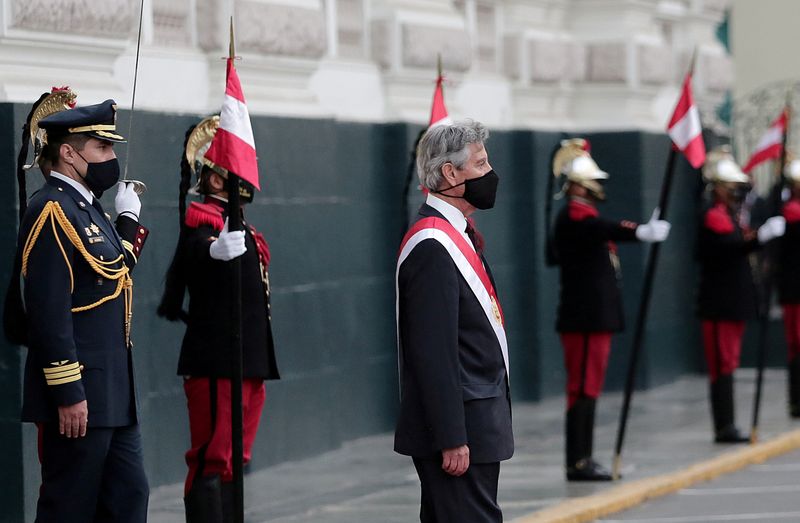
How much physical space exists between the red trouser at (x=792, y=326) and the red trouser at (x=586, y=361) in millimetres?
3677

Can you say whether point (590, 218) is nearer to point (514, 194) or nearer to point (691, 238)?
point (514, 194)

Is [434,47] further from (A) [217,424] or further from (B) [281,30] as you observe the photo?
(A) [217,424]

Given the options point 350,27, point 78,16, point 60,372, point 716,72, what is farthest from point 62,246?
point 716,72

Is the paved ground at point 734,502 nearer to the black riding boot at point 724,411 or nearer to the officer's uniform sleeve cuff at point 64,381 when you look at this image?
the black riding boot at point 724,411

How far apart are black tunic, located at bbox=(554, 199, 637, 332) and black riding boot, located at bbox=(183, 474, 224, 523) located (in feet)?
10.1

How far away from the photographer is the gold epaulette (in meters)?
6.12

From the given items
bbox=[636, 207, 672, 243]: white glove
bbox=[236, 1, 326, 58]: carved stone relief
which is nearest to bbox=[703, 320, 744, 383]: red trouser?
bbox=[636, 207, 672, 243]: white glove

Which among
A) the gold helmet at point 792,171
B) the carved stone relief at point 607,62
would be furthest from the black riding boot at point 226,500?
the carved stone relief at point 607,62

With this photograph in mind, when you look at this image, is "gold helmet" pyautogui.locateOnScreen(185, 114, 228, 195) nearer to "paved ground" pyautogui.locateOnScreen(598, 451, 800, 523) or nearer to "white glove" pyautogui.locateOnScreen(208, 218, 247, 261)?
"white glove" pyautogui.locateOnScreen(208, 218, 247, 261)

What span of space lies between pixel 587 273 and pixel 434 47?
2.97m

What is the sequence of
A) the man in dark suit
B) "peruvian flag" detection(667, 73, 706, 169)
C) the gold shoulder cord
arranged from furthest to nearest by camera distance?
"peruvian flag" detection(667, 73, 706, 169) < the gold shoulder cord < the man in dark suit

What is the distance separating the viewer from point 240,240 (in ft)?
22.6

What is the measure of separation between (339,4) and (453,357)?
630 centimetres

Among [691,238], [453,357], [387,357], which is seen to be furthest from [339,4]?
[453,357]
